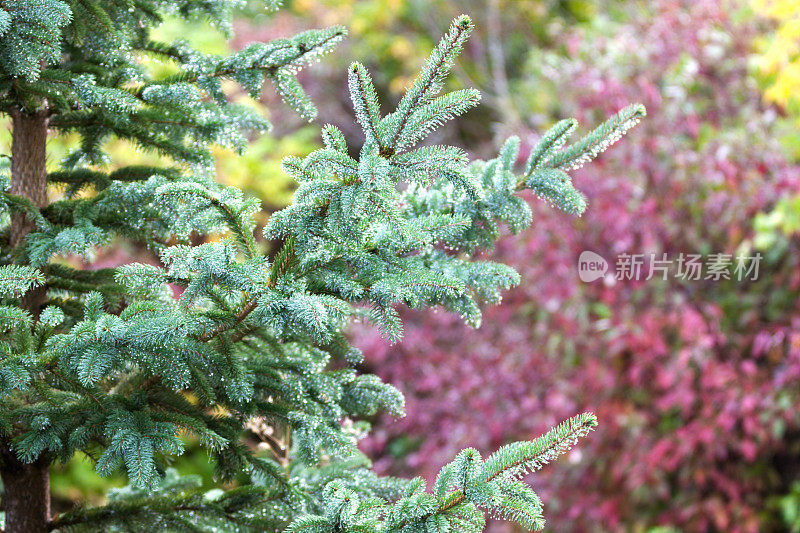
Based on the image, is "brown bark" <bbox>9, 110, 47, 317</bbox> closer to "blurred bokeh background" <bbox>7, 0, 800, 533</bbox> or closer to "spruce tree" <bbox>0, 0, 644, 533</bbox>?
"spruce tree" <bbox>0, 0, 644, 533</bbox>

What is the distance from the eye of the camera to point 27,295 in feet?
5.65

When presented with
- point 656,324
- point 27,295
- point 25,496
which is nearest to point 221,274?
point 27,295

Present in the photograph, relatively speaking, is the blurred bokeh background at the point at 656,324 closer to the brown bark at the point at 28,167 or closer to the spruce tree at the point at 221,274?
the spruce tree at the point at 221,274

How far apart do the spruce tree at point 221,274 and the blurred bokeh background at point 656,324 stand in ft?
8.20

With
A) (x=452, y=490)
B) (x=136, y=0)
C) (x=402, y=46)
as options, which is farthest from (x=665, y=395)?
(x=402, y=46)

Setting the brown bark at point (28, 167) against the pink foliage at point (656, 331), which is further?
the pink foliage at point (656, 331)

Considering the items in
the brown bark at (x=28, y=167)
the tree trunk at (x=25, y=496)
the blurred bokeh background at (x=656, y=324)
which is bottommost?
the tree trunk at (x=25, y=496)

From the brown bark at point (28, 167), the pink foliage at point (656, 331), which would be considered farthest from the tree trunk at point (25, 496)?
the pink foliage at point (656, 331)

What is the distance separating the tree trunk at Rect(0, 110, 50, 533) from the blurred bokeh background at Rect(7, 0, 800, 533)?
297cm

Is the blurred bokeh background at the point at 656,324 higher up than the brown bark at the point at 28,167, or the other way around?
the blurred bokeh background at the point at 656,324

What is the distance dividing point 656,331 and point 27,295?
308cm

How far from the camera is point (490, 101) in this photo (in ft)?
23.8

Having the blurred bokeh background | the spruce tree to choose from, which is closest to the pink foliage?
the blurred bokeh background

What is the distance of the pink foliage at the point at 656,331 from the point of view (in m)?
3.79
